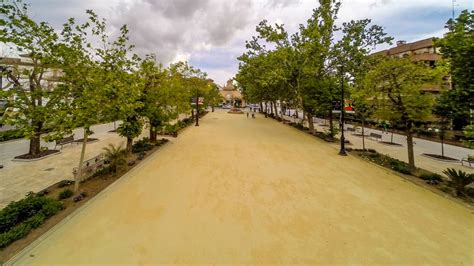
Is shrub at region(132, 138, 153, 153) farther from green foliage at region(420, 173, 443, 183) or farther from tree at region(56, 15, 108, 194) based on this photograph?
green foliage at region(420, 173, 443, 183)

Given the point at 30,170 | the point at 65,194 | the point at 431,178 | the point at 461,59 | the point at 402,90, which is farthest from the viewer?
the point at 30,170

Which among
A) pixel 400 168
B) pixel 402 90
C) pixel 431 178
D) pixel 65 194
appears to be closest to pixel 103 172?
pixel 65 194

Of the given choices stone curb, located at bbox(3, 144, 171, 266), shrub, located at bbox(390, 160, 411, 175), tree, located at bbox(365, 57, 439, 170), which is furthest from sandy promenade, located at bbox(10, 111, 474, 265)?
tree, located at bbox(365, 57, 439, 170)

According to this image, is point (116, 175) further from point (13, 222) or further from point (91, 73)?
point (91, 73)

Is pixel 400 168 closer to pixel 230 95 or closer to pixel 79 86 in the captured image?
pixel 79 86

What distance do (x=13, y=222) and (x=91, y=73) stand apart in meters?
4.48

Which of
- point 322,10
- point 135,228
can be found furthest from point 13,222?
point 322,10

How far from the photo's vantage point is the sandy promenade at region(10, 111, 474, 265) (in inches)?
171

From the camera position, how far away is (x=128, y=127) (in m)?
10.8

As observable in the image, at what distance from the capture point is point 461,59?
7.09 m

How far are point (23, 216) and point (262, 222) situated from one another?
627 cm

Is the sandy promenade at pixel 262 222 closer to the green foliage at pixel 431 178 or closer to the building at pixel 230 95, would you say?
the green foliage at pixel 431 178

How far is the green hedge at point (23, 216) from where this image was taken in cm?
457

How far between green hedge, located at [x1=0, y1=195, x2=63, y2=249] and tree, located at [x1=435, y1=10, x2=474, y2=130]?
43.3 ft
